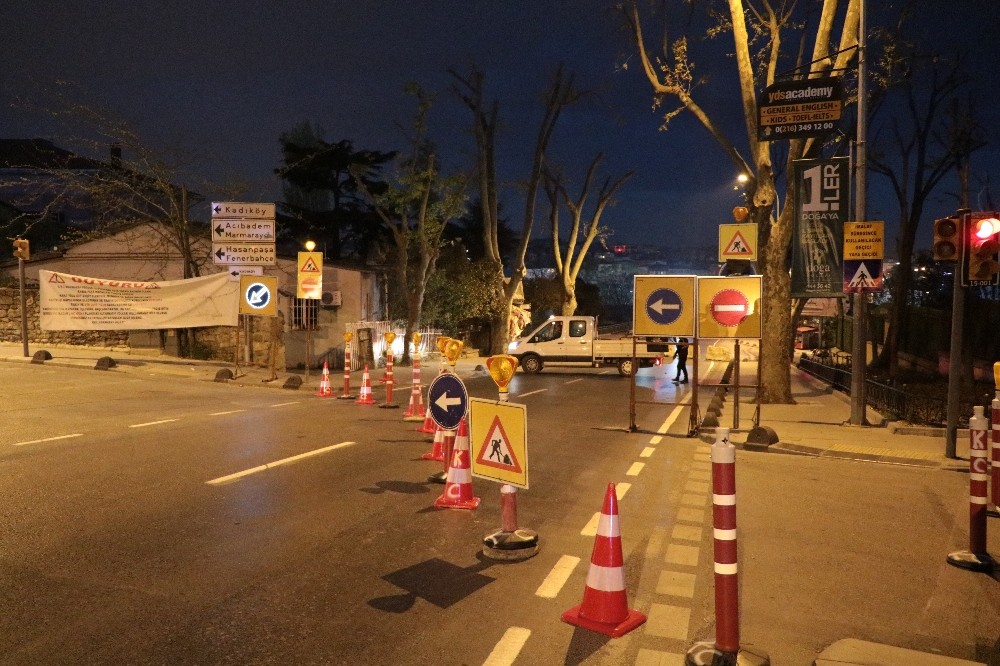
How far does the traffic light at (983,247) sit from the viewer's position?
405 inches

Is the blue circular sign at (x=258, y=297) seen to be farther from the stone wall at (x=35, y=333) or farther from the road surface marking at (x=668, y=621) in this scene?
the road surface marking at (x=668, y=621)

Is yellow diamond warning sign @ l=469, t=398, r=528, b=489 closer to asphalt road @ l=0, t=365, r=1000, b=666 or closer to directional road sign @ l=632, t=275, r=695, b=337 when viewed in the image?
asphalt road @ l=0, t=365, r=1000, b=666

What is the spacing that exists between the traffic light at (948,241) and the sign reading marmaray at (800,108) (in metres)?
4.43

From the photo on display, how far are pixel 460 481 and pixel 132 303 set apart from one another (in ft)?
58.0

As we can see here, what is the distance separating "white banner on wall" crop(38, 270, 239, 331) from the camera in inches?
878

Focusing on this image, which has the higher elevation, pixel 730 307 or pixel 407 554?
pixel 730 307

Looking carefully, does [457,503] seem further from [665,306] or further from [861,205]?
[861,205]

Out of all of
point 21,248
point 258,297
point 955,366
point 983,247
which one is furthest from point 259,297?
point 983,247

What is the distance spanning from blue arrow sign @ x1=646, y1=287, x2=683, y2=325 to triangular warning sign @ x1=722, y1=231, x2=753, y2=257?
2.49m

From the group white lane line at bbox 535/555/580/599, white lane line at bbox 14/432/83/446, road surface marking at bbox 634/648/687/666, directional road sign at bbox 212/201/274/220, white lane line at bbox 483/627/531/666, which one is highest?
directional road sign at bbox 212/201/274/220

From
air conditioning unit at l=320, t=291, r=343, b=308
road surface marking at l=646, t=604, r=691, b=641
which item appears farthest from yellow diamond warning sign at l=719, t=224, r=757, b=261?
air conditioning unit at l=320, t=291, r=343, b=308

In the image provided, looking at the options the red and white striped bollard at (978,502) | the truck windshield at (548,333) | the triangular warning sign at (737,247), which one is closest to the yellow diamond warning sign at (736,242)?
the triangular warning sign at (737,247)

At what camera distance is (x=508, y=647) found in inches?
190

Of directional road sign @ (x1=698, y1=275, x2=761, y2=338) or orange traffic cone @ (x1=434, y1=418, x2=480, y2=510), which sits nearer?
orange traffic cone @ (x1=434, y1=418, x2=480, y2=510)
